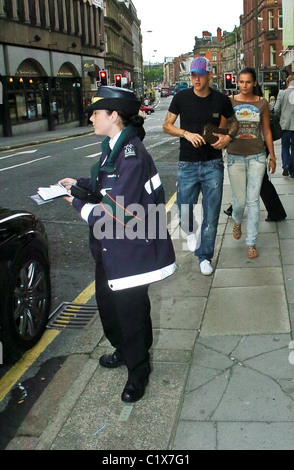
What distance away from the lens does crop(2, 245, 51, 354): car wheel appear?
3.63m

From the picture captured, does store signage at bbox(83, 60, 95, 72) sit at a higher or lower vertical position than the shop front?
higher

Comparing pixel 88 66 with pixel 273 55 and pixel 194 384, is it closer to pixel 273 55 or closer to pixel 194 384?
pixel 273 55

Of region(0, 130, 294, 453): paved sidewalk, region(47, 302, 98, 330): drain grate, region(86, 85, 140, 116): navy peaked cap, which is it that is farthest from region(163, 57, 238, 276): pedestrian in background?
region(86, 85, 140, 116): navy peaked cap

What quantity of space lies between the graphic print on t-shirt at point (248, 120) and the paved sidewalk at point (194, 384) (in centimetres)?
158

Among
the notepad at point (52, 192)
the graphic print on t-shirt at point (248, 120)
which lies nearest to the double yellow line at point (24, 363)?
the notepad at point (52, 192)

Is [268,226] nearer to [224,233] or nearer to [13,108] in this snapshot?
[224,233]

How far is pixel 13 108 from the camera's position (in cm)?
3128

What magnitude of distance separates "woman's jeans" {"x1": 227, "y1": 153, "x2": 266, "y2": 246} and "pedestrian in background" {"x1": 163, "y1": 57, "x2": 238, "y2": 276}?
52 centimetres

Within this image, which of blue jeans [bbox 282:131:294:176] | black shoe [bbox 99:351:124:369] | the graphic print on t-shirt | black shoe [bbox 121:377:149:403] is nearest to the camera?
black shoe [bbox 121:377:149:403]

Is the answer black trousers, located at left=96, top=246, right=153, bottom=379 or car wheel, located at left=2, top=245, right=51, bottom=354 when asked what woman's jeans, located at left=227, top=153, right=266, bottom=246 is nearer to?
car wheel, located at left=2, top=245, right=51, bottom=354

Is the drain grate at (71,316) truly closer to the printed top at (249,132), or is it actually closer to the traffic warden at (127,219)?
the traffic warden at (127,219)

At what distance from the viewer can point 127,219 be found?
291 centimetres
